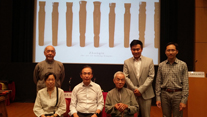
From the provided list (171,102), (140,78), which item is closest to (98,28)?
(140,78)

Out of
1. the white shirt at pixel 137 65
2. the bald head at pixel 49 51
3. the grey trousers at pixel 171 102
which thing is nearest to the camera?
the grey trousers at pixel 171 102

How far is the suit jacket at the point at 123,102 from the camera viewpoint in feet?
7.20

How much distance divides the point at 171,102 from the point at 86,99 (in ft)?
3.62

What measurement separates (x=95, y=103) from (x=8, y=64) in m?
3.83

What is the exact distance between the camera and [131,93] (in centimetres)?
231

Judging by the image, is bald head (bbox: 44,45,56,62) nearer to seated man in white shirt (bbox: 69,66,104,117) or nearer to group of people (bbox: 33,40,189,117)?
group of people (bbox: 33,40,189,117)

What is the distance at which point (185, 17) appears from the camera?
4.88 meters

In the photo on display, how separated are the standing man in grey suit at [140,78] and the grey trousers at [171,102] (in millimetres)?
173

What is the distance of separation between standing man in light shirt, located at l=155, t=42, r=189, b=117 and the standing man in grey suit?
0.18m

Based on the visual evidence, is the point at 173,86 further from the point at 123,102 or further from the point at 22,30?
the point at 22,30

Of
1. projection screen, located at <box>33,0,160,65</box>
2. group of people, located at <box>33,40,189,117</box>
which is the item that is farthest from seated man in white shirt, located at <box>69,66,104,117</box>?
projection screen, located at <box>33,0,160,65</box>

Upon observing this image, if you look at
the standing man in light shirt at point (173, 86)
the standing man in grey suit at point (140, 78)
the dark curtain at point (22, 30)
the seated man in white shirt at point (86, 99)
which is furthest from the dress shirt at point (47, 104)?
the dark curtain at point (22, 30)

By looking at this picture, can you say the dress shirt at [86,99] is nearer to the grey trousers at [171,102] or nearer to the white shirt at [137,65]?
the white shirt at [137,65]

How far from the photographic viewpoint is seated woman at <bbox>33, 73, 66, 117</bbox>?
227 cm
